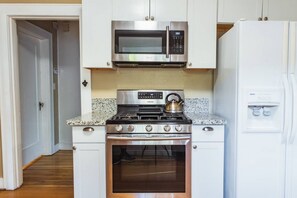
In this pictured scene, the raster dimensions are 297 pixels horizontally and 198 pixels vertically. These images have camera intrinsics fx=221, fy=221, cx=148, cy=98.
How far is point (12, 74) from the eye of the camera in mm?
2613

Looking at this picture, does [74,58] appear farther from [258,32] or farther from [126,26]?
[258,32]

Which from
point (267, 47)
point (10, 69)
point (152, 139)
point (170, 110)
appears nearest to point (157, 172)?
point (152, 139)

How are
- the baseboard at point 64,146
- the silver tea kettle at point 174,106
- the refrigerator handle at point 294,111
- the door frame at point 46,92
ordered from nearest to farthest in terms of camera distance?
1. the refrigerator handle at point 294,111
2. the silver tea kettle at point 174,106
3. the door frame at point 46,92
4. the baseboard at point 64,146

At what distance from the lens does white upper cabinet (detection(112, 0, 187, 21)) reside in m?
2.21

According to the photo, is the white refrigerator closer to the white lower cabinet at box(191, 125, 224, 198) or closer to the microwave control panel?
the white lower cabinet at box(191, 125, 224, 198)

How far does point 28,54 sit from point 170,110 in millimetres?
2575

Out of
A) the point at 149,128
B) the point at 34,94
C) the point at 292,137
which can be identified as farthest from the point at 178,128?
the point at 34,94

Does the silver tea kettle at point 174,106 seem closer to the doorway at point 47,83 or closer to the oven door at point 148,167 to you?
the oven door at point 148,167

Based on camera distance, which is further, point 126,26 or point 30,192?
point 30,192

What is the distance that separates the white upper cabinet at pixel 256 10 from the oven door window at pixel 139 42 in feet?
2.20

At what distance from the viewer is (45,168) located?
333cm

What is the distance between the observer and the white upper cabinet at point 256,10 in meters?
2.26

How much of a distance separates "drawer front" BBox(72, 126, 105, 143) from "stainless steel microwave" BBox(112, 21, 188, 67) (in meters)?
0.72

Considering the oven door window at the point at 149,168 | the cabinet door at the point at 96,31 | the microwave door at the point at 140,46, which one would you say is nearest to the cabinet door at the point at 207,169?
the oven door window at the point at 149,168
